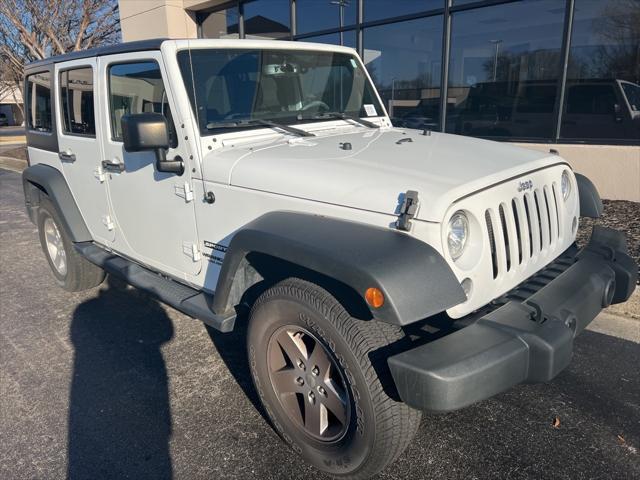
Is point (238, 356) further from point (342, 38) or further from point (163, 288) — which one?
point (342, 38)

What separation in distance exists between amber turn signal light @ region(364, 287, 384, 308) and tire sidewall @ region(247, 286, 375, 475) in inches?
11.1

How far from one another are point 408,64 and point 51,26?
916cm

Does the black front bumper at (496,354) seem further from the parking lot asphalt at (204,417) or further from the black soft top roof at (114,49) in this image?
the black soft top roof at (114,49)

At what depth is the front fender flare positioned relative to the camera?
1889 millimetres

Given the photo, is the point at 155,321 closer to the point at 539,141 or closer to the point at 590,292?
the point at 590,292

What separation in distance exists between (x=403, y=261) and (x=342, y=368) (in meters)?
0.56

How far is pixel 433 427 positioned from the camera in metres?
2.75

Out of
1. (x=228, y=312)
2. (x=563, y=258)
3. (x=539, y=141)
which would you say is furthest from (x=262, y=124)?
(x=539, y=141)

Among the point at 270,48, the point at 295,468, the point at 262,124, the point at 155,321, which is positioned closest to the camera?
the point at 295,468

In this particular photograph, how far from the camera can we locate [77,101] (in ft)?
13.1

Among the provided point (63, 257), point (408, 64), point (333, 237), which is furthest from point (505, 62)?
point (333, 237)

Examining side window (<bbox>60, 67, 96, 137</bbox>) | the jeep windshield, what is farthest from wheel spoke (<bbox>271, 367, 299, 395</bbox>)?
side window (<bbox>60, 67, 96, 137</bbox>)

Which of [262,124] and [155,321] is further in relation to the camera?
[155,321]

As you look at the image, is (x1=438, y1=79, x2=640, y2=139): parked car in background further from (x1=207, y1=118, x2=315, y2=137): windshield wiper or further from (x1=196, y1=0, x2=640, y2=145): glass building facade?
(x1=207, y1=118, x2=315, y2=137): windshield wiper
